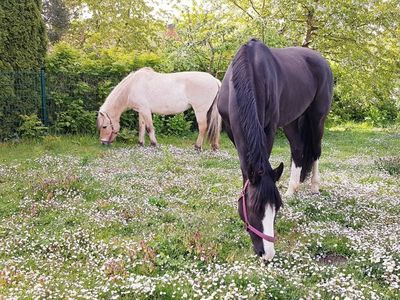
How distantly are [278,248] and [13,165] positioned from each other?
19.4 feet

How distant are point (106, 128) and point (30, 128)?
197 centimetres

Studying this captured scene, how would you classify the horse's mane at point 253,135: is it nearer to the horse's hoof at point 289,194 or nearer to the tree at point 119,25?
the horse's hoof at point 289,194

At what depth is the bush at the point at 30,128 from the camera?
34.9 feet

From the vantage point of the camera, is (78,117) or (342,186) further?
(78,117)

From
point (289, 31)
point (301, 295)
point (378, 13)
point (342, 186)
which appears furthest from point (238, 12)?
point (301, 295)

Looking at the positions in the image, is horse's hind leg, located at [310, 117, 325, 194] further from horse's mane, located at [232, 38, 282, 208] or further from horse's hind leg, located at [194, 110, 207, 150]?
horse's hind leg, located at [194, 110, 207, 150]

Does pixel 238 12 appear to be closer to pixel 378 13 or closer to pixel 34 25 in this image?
pixel 378 13

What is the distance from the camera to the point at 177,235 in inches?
183

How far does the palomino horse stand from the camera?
35.4 feet

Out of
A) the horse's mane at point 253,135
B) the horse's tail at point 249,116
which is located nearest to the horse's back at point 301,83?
the horse's tail at point 249,116

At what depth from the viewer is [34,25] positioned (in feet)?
37.9

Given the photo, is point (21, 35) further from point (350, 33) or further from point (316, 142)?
point (350, 33)

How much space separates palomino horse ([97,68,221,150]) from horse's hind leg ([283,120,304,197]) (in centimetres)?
433

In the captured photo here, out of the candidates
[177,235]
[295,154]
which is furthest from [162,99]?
[177,235]
